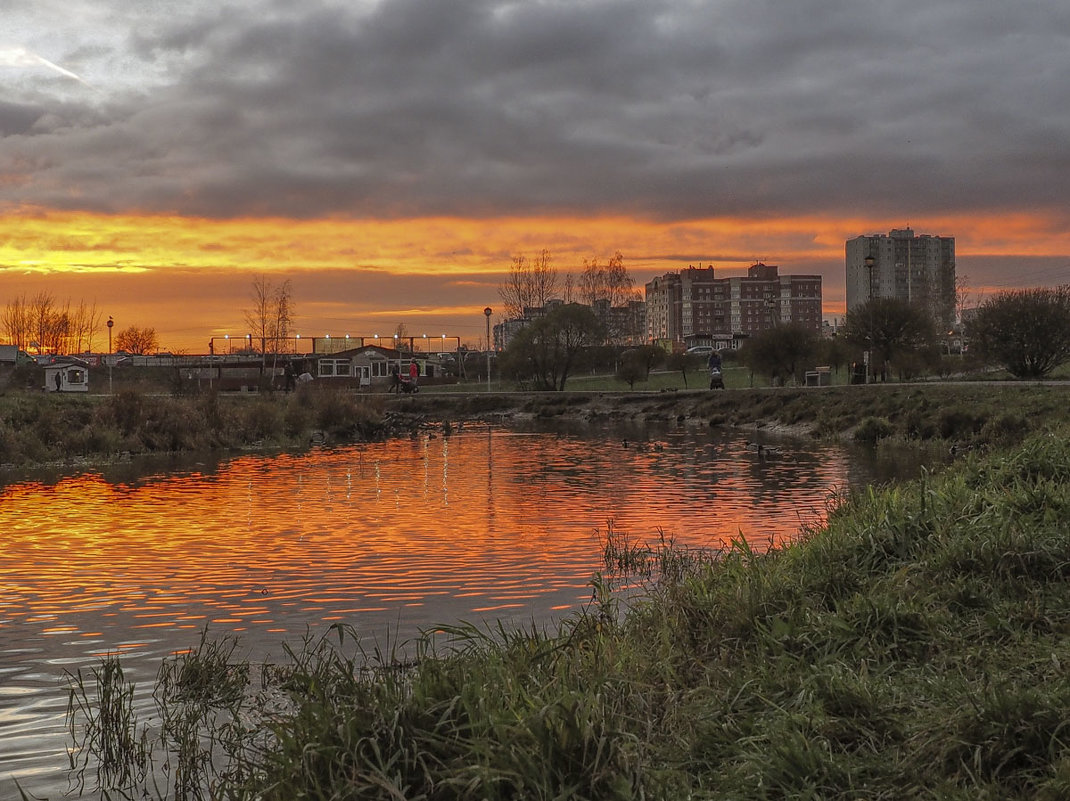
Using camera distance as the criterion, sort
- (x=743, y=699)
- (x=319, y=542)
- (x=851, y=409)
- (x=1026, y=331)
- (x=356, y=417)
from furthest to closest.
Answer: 1. (x=356, y=417)
2. (x=1026, y=331)
3. (x=851, y=409)
4. (x=319, y=542)
5. (x=743, y=699)

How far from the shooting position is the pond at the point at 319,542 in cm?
860

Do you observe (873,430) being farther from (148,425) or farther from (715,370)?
(148,425)

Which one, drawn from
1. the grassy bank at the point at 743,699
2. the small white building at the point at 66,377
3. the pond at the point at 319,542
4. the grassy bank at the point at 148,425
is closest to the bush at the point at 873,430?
the pond at the point at 319,542

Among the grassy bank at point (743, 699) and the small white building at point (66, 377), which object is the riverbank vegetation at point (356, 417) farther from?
the small white building at point (66, 377)

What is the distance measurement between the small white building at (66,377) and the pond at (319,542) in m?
53.2

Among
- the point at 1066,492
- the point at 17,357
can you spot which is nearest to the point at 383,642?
the point at 1066,492

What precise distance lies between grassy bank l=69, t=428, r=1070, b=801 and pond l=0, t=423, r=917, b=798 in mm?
1609

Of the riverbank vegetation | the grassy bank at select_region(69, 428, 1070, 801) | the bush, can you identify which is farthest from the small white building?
the grassy bank at select_region(69, 428, 1070, 801)

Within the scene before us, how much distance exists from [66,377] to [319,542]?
71.1 m

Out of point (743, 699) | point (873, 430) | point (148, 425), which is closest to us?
point (743, 699)

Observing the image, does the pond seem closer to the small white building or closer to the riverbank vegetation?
the riverbank vegetation

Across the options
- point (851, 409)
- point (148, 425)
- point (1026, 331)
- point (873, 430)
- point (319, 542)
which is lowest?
point (319, 542)

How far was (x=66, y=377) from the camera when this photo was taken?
77.1 meters

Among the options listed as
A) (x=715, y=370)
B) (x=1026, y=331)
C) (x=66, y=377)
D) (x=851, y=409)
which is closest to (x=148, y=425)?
(x=851, y=409)
